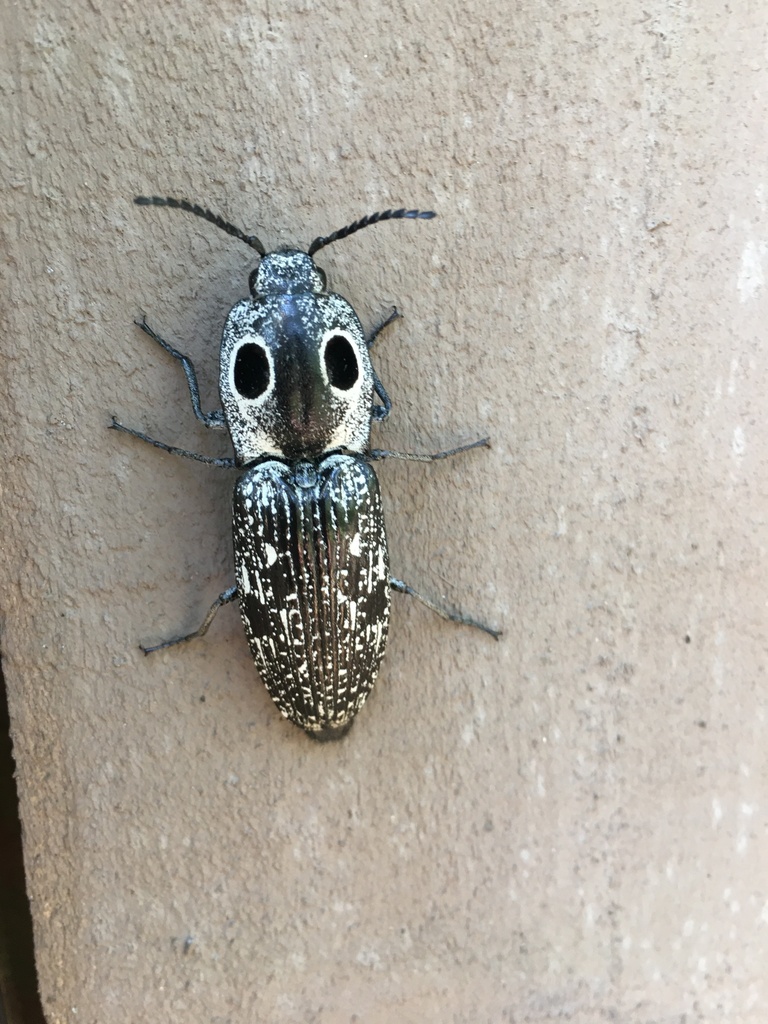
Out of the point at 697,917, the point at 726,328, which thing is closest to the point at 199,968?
the point at 697,917

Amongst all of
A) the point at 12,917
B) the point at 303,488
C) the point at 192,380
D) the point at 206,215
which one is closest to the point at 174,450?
the point at 192,380

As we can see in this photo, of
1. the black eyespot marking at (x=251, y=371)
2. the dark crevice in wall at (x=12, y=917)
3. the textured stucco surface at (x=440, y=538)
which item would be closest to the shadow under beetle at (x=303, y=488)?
the black eyespot marking at (x=251, y=371)

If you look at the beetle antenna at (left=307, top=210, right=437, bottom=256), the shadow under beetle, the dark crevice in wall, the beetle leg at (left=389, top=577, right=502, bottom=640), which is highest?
the beetle antenna at (left=307, top=210, right=437, bottom=256)

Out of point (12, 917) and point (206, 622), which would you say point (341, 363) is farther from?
point (12, 917)

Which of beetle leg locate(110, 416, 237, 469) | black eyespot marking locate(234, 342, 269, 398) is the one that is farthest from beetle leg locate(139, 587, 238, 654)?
black eyespot marking locate(234, 342, 269, 398)

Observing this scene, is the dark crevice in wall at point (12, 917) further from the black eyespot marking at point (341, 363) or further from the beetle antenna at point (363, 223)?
the beetle antenna at point (363, 223)

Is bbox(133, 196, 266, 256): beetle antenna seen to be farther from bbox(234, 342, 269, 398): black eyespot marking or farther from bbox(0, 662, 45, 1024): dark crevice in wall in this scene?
bbox(0, 662, 45, 1024): dark crevice in wall
